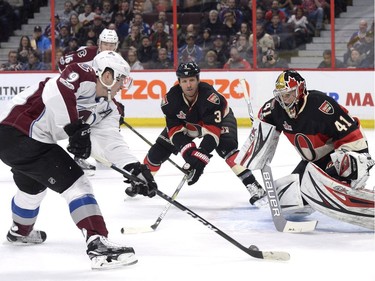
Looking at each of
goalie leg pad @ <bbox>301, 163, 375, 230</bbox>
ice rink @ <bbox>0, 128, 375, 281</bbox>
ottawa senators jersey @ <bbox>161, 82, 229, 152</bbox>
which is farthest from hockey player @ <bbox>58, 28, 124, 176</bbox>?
goalie leg pad @ <bbox>301, 163, 375, 230</bbox>

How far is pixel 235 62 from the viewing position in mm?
8977

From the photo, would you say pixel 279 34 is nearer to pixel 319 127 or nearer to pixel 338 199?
pixel 319 127

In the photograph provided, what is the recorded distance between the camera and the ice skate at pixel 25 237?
4031 millimetres

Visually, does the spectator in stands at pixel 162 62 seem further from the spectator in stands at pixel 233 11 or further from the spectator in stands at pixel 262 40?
the spectator in stands at pixel 262 40

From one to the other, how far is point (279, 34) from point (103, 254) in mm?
5819

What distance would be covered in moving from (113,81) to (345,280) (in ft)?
3.94

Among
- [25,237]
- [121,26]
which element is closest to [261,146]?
[25,237]

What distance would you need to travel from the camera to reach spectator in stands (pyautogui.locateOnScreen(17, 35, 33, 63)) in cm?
936

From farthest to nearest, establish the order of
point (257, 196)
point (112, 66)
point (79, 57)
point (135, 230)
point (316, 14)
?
1. point (316, 14)
2. point (79, 57)
3. point (257, 196)
4. point (135, 230)
5. point (112, 66)

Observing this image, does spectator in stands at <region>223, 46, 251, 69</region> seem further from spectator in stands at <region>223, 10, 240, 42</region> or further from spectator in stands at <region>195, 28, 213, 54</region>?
spectator in stands at <region>195, 28, 213, 54</region>

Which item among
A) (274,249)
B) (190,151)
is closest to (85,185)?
(274,249)

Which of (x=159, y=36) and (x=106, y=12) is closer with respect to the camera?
(x=159, y=36)

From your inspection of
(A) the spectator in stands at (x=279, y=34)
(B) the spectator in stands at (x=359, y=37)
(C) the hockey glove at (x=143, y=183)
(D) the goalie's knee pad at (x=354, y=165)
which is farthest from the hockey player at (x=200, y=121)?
(A) the spectator in stands at (x=279, y=34)

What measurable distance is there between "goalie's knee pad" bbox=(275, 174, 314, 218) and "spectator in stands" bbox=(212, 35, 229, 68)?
4602 mm
